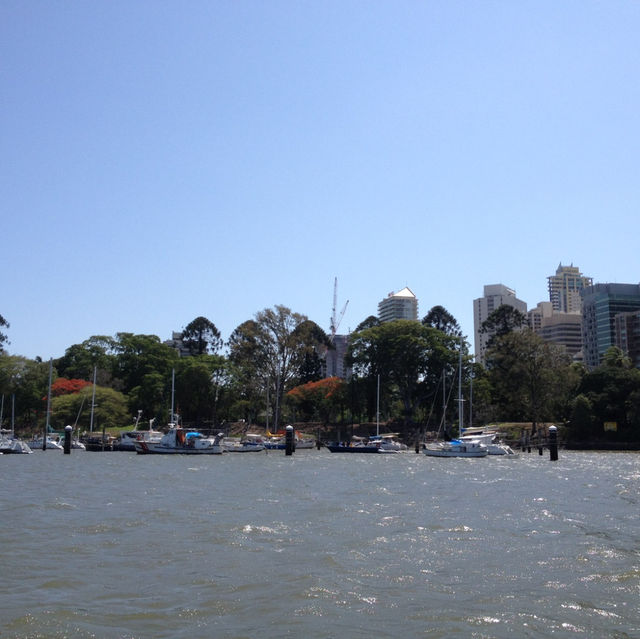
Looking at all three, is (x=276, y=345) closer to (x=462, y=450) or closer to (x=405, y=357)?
(x=405, y=357)

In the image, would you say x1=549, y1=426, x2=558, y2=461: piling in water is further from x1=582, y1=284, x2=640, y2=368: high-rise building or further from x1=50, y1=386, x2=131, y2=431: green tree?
x1=582, y1=284, x2=640, y2=368: high-rise building

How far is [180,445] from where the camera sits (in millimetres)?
72250

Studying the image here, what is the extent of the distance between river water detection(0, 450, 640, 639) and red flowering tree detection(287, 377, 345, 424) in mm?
77367

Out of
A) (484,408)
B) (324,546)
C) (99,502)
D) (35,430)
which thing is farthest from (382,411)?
(324,546)

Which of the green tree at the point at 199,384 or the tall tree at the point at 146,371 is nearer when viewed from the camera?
the green tree at the point at 199,384

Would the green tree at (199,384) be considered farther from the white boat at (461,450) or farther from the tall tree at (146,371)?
the white boat at (461,450)

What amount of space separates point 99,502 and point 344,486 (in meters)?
12.5

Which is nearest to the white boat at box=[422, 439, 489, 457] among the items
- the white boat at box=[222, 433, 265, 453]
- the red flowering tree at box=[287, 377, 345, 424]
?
the white boat at box=[222, 433, 265, 453]

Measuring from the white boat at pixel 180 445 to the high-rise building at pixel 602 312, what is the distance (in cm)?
13182

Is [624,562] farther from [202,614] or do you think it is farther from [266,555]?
[202,614]

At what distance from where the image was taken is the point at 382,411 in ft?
348

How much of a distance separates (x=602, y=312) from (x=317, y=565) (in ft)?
599

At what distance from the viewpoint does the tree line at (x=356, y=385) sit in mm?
88375

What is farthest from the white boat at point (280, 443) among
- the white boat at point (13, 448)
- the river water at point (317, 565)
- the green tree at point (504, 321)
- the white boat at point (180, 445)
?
the river water at point (317, 565)
